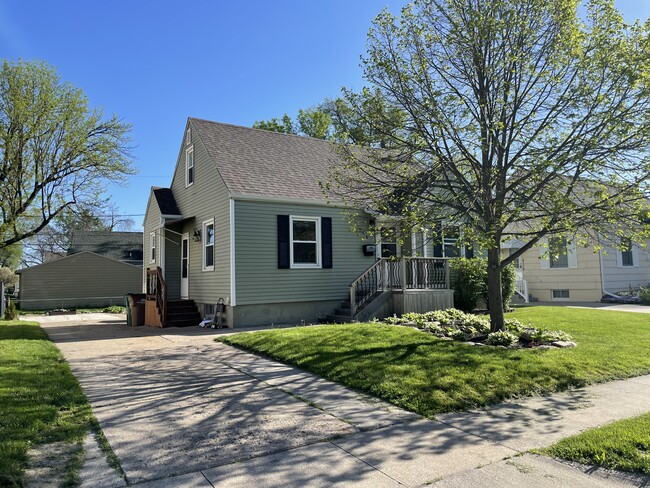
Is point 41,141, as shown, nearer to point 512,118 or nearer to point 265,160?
point 265,160

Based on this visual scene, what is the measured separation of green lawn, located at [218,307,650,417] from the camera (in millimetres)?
5738

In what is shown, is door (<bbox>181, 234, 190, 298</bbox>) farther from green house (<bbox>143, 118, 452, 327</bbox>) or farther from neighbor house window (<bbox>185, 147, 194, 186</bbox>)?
neighbor house window (<bbox>185, 147, 194, 186</bbox>)

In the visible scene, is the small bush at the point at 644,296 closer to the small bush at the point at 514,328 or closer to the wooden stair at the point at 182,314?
the small bush at the point at 514,328

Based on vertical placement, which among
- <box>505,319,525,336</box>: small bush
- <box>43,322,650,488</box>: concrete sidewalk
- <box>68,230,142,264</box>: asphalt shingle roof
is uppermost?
<box>68,230,142,264</box>: asphalt shingle roof

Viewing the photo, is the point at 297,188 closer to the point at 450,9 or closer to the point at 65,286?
the point at 450,9

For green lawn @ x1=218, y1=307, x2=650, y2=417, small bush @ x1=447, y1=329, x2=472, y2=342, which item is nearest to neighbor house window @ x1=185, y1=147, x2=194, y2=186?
green lawn @ x1=218, y1=307, x2=650, y2=417

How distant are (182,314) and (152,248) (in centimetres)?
580

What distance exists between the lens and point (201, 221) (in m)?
15.3

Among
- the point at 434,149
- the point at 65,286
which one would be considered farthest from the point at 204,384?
the point at 65,286

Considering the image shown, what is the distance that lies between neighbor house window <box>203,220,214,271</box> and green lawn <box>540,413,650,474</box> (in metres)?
11.9

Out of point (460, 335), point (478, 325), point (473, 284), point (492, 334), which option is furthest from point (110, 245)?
point (492, 334)

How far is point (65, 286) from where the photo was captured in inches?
1117

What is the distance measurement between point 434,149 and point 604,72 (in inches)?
115

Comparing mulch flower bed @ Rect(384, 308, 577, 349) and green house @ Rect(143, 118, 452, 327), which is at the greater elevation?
green house @ Rect(143, 118, 452, 327)
